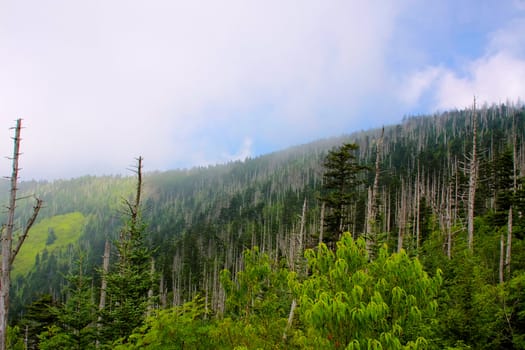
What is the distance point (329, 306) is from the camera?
217 inches

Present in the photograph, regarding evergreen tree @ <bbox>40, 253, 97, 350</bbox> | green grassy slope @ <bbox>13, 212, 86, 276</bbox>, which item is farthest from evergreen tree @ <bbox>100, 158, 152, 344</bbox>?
green grassy slope @ <bbox>13, 212, 86, 276</bbox>

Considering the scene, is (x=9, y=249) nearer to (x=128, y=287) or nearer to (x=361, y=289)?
(x=128, y=287)

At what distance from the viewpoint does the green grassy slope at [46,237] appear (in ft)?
464

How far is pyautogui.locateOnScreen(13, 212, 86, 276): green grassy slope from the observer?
142 m

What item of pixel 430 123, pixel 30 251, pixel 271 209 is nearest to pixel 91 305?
pixel 271 209

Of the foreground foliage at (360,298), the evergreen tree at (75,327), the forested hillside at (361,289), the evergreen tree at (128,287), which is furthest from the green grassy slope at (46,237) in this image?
the foreground foliage at (360,298)

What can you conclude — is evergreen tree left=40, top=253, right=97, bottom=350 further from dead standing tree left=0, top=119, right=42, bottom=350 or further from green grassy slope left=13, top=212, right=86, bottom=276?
green grassy slope left=13, top=212, right=86, bottom=276

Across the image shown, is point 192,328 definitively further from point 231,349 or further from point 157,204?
point 157,204

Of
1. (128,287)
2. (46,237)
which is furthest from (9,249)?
(46,237)

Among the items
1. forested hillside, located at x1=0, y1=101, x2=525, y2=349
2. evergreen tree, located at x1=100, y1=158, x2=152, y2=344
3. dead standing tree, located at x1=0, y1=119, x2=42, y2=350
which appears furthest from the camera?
evergreen tree, located at x1=100, y1=158, x2=152, y2=344

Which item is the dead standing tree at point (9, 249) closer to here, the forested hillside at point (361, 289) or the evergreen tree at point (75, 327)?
the forested hillside at point (361, 289)

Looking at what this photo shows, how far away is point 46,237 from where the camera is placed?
564 ft

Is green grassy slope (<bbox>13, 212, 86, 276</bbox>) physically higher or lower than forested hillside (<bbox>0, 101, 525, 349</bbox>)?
lower

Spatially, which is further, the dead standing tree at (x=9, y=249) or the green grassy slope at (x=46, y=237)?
the green grassy slope at (x=46, y=237)
